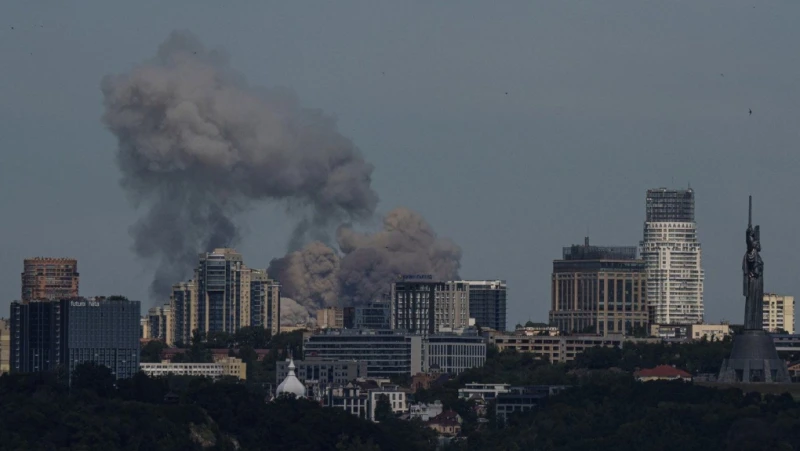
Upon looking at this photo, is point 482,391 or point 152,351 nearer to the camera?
point 482,391

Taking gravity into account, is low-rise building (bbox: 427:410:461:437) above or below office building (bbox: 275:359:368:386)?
below

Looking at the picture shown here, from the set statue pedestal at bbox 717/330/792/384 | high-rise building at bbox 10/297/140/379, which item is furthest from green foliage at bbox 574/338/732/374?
statue pedestal at bbox 717/330/792/384

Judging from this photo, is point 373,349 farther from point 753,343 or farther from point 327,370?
point 753,343

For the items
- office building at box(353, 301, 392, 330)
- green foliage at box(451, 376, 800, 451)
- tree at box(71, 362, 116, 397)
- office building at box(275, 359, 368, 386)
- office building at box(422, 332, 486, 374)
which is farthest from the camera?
office building at box(353, 301, 392, 330)

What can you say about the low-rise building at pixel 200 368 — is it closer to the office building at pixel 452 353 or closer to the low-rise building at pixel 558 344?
the office building at pixel 452 353

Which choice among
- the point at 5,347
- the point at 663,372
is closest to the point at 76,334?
the point at 5,347

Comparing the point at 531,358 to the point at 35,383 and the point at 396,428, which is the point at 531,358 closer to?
the point at 396,428

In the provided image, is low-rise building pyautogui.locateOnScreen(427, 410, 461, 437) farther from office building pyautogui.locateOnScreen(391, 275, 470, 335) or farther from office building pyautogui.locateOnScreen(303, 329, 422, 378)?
office building pyautogui.locateOnScreen(391, 275, 470, 335)
